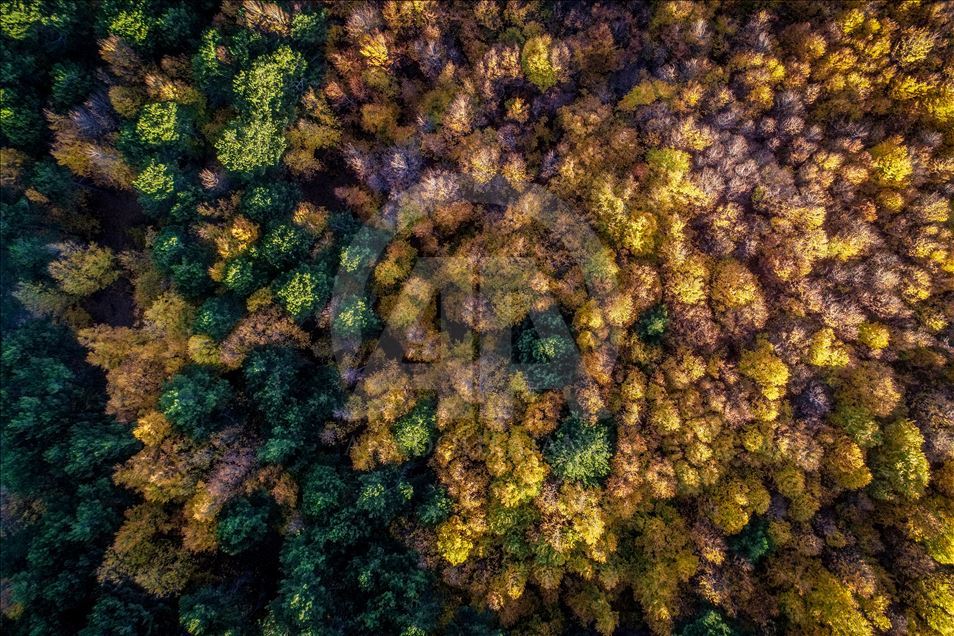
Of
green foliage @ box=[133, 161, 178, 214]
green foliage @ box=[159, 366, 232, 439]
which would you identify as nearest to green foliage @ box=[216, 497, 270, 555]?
green foliage @ box=[159, 366, 232, 439]

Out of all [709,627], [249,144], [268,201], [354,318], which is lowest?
[709,627]

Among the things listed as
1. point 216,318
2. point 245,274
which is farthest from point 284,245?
point 216,318

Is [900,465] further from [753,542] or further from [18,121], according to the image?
[18,121]

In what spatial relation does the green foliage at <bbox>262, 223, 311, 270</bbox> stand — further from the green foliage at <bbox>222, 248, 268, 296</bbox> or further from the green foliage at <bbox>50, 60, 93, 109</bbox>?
the green foliage at <bbox>50, 60, 93, 109</bbox>

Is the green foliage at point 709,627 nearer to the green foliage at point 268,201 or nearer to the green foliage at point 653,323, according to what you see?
the green foliage at point 653,323

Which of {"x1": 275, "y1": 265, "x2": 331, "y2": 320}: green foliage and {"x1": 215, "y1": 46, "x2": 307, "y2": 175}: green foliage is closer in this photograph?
{"x1": 275, "y1": 265, "x2": 331, "y2": 320}: green foliage

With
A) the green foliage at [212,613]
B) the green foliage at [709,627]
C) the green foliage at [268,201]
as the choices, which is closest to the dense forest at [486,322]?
the green foliage at [212,613]

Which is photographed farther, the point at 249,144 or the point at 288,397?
the point at 249,144
